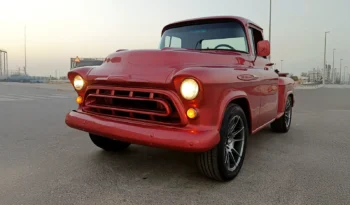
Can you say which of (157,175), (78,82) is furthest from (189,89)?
Result: (78,82)

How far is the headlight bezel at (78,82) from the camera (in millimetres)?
3398

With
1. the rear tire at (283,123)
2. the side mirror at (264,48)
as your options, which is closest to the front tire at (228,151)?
the side mirror at (264,48)

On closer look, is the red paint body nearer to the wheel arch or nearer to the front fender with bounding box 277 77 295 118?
the wheel arch

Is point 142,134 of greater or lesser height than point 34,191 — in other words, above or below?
above

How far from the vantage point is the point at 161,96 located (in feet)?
9.09

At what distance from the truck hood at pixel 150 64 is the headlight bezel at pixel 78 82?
0.16 metres

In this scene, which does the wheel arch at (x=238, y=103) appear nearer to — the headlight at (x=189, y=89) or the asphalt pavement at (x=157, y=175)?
the headlight at (x=189, y=89)

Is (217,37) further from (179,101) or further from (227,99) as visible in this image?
(179,101)

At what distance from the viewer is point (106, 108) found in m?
3.08

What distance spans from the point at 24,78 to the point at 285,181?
2247 inches

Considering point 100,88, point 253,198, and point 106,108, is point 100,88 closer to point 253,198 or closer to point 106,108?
point 106,108

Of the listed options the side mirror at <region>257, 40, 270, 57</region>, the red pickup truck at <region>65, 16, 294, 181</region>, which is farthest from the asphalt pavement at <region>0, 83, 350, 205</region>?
the side mirror at <region>257, 40, 270, 57</region>

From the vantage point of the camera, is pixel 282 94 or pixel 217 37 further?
pixel 282 94

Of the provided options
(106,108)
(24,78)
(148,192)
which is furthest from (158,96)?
(24,78)
